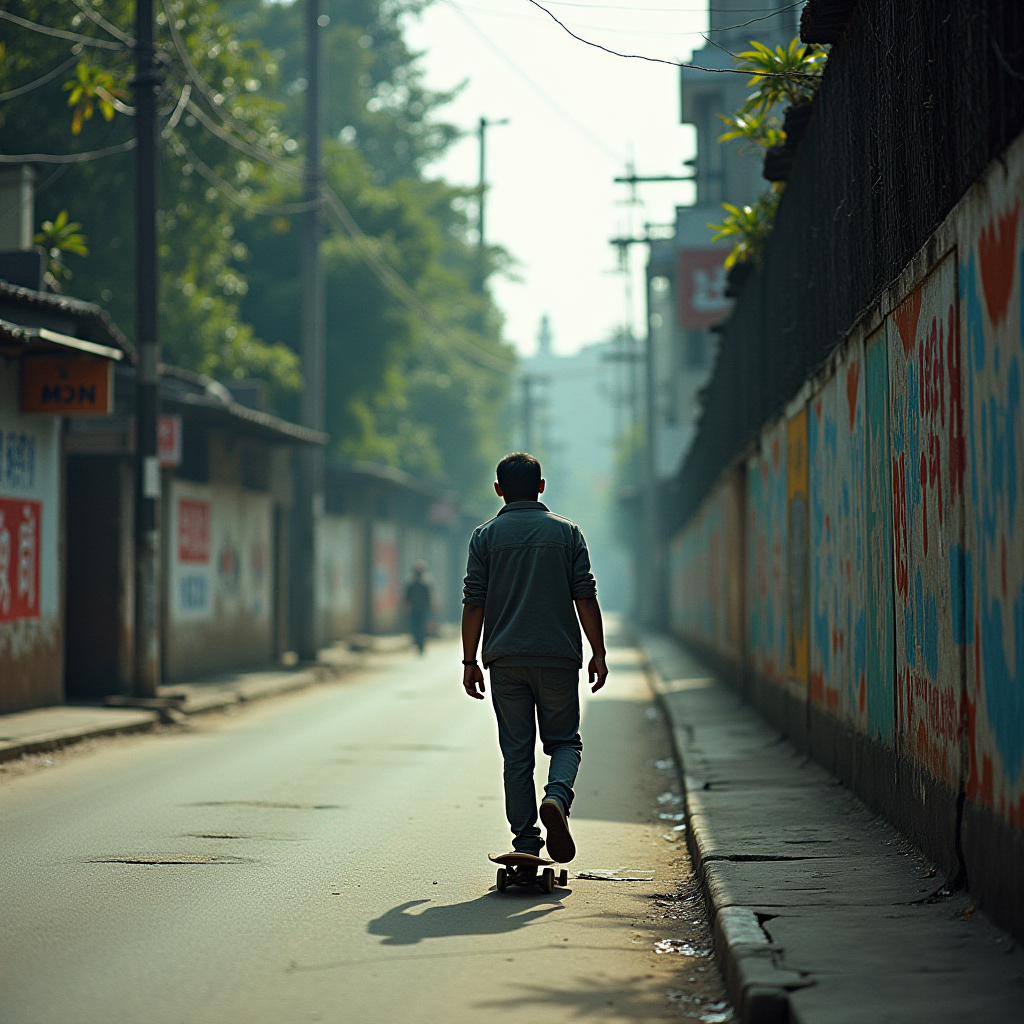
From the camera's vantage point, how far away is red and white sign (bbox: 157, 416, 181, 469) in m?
18.1

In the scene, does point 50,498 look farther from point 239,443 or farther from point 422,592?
point 422,592

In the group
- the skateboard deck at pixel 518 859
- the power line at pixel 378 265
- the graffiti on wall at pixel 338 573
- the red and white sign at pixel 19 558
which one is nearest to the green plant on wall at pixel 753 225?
the red and white sign at pixel 19 558

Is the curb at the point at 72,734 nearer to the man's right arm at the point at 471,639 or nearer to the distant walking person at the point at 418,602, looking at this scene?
the man's right arm at the point at 471,639

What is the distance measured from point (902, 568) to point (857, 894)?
69.8 inches

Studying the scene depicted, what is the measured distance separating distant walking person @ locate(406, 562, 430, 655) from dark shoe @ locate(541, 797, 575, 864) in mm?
23972

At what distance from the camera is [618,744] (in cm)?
1488

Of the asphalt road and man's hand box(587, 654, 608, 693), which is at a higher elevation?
man's hand box(587, 654, 608, 693)

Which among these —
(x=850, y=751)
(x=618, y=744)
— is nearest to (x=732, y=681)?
(x=618, y=744)

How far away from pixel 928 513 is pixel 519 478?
2019 millimetres

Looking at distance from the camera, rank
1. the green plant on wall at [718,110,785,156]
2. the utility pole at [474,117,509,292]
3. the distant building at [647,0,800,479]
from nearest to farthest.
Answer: the green plant on wall at [718,110,785,156], the distant building at [647,0,800,479], the utility pole at [474,117,509,292]

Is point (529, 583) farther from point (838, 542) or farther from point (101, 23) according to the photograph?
point (101, 23)

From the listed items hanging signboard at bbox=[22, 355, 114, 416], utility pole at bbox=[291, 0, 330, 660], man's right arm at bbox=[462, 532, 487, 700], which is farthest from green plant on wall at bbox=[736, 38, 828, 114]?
utility pole at bbox=[291, 0, 330, 660]

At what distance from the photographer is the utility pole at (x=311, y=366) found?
80.9ft

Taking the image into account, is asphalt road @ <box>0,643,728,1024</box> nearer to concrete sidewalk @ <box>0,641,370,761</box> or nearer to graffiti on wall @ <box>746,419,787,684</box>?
concrete sidewalk @ <box>0,641,370,761</box>
